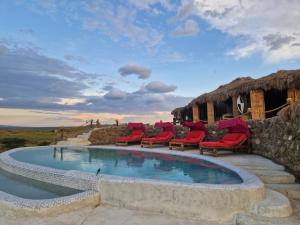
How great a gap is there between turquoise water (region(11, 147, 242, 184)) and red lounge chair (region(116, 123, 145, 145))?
2357mm

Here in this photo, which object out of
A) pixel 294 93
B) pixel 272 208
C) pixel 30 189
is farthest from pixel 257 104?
pixel 30 189

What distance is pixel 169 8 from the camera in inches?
479

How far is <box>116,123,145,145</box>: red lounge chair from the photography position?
14109 mm

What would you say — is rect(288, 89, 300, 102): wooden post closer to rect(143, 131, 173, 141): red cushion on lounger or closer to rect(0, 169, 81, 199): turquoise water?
rect(143, 131, 173, 141): red cushion on lounger

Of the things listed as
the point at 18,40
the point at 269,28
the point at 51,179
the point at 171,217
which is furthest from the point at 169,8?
the point at 171,217

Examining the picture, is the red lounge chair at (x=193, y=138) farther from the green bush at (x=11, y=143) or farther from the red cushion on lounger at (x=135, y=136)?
the green bush at (x=11, y=143)

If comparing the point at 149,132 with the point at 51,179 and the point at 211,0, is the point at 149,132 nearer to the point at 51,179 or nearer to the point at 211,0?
the point at 211,0

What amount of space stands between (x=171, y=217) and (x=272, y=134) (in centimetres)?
492

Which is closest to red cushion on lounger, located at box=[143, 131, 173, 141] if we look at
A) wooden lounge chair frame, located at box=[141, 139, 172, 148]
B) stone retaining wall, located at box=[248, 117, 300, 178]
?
wooden lounge chair frame, located at box=[141, 139, 172, 148]

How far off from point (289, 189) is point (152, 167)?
3551mm

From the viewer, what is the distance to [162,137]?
13.0 metres

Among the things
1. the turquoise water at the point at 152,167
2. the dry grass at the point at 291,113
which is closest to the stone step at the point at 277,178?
the turquoise water at the point at 152,167

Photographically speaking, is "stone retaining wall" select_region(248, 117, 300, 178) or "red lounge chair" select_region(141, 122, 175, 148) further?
"red lounge chair" select_region(141, 122, 175, 148)

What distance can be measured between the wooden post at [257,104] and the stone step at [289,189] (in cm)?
775
